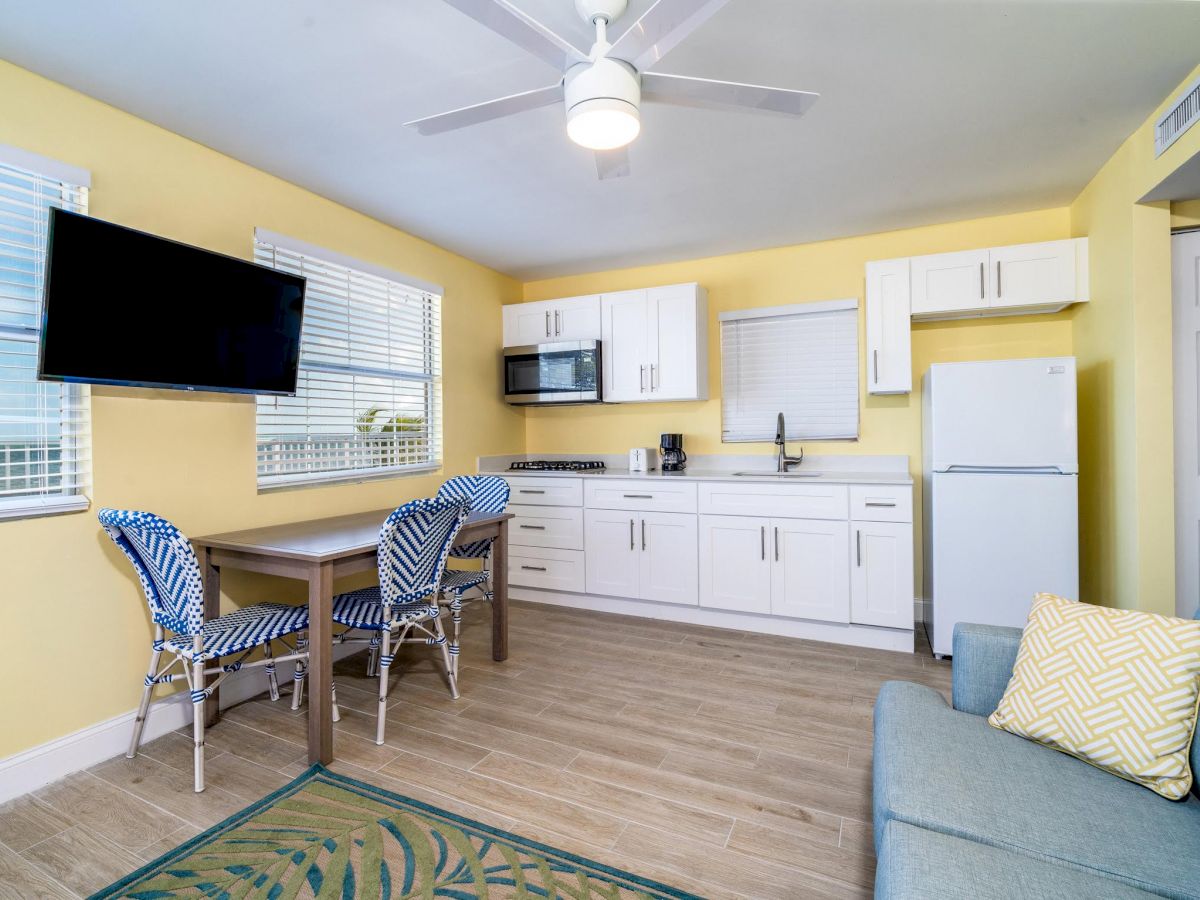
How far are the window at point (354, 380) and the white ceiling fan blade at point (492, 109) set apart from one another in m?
1.48

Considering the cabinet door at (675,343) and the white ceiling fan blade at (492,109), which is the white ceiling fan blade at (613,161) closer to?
the white ceiling fan blade at (492,109)

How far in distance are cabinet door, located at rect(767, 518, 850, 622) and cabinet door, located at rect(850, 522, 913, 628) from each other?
0.05m

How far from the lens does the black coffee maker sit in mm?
4383

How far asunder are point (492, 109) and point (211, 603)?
2343mm

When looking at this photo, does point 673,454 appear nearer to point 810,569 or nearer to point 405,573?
point 810,569

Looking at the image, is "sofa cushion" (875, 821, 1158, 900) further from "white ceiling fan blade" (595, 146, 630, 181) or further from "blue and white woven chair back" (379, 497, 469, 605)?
"white ceiling fan blade" (595, 146, 630, 181)

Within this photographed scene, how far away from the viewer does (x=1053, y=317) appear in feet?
11.6

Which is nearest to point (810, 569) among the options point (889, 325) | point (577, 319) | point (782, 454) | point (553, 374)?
point (782, 454)

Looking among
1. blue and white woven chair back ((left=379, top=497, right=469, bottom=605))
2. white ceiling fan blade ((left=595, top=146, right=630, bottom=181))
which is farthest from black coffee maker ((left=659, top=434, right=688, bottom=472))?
white ceiling fan blade ((left=595, top=146, right=630, bottom=181))

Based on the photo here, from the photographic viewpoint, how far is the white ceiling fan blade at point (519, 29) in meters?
1.36

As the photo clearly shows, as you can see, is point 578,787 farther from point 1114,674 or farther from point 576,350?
point 576,350

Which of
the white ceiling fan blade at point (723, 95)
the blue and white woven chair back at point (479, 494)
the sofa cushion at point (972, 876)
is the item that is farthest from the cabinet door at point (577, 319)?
the sofa cushion at point (972, 876)

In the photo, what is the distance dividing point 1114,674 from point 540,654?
8.41 feet

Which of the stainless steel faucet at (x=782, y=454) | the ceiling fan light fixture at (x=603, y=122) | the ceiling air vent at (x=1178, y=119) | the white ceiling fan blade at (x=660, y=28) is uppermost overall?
the ceiling air vent at (x=1178, y=119)
